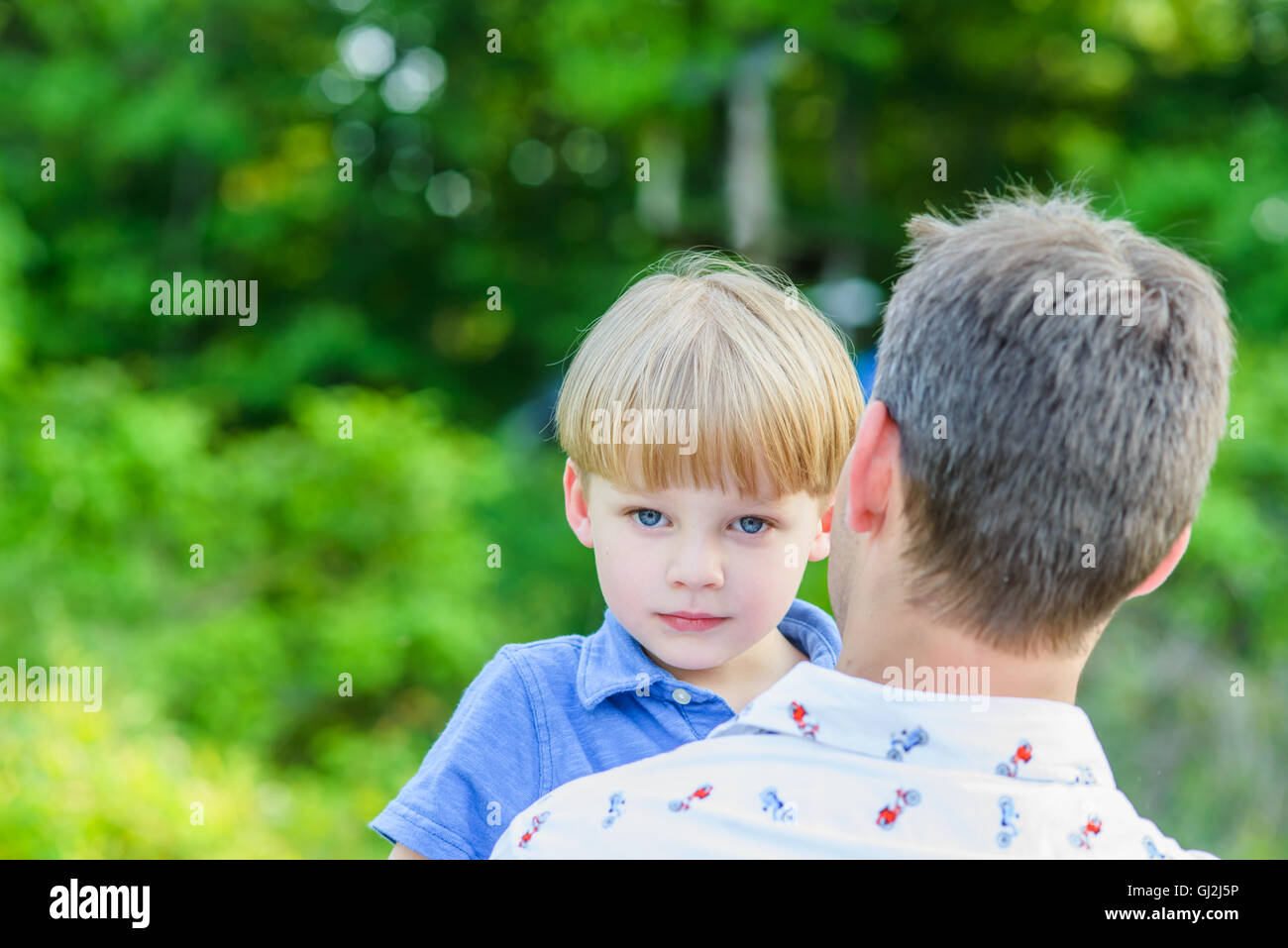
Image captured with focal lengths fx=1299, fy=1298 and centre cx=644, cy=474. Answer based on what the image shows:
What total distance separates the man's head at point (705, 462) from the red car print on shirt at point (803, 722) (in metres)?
0.39

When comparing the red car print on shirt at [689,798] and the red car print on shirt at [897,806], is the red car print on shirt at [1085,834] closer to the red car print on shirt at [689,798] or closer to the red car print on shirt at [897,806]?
the red car print on shirt at [897,806]

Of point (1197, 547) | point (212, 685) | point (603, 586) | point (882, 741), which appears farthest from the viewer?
point (212, 685)

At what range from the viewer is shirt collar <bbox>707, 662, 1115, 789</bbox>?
118cm

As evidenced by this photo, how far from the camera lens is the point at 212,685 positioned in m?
5.76

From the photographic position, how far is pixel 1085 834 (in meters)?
1.15

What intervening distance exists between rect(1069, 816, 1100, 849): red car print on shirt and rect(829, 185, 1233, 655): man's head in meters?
0.17

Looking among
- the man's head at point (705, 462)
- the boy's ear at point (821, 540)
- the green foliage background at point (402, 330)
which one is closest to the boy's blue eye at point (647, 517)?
the man's head at point (705, 462)

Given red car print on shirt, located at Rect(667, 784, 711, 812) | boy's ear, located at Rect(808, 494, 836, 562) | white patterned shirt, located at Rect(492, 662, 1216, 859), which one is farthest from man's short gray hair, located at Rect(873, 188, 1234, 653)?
boy's ear, located at Rect(808, 494, 836, 562)

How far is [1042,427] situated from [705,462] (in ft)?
1.69

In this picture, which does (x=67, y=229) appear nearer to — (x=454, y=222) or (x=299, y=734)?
(x=454, y=222)

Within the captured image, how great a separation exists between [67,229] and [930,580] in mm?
11515

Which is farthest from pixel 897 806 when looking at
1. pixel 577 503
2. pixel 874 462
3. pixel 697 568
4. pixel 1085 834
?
pixel 577 503

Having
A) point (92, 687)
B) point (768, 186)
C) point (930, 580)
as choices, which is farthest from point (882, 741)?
point (768, 186)

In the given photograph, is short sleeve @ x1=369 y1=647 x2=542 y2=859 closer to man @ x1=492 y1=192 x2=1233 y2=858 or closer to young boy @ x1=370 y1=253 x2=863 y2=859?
young boy @ x1=370 y1=253 x2=863 y2=859
